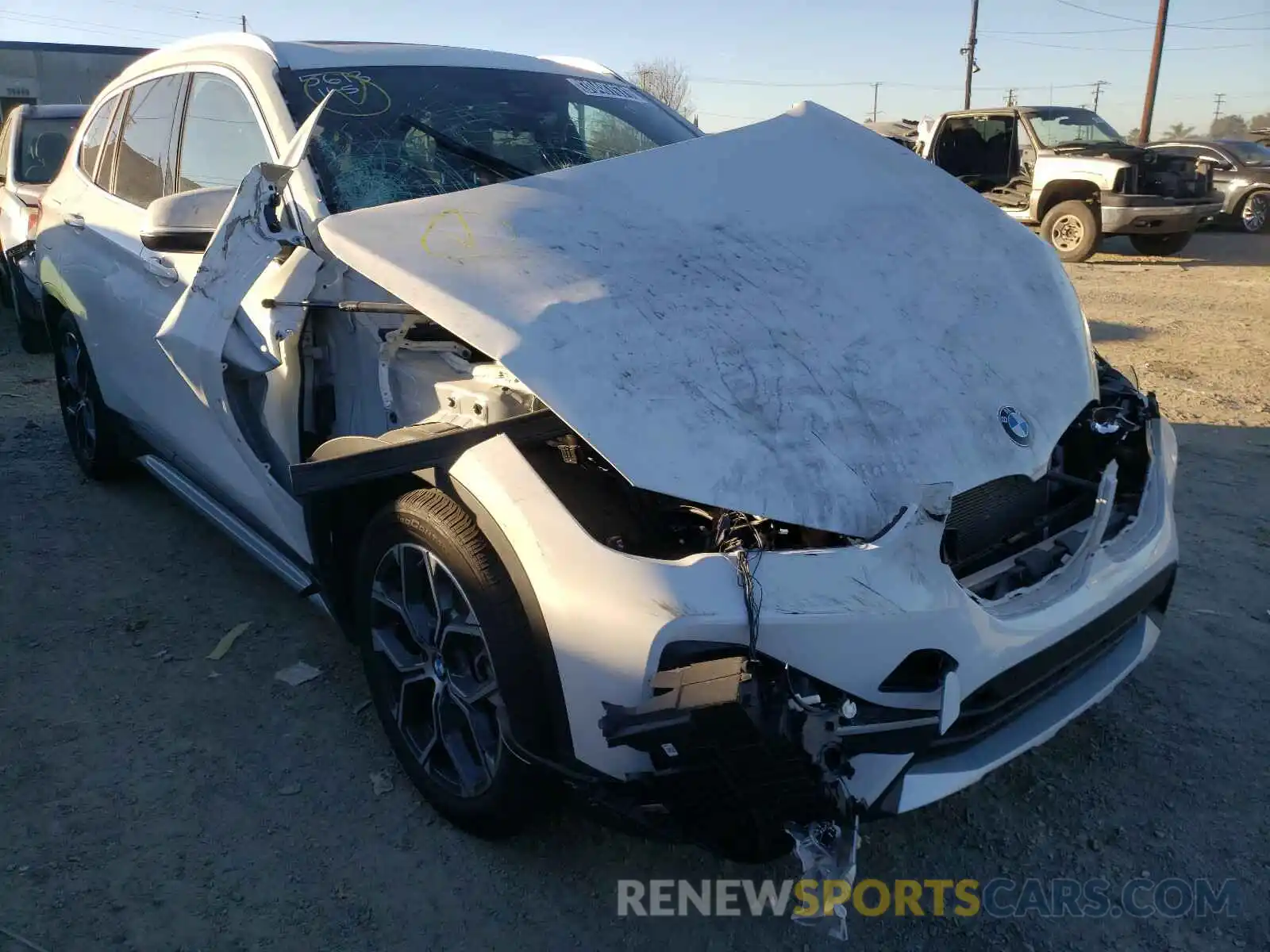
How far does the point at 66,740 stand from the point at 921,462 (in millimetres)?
2585

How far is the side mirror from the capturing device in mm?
2818

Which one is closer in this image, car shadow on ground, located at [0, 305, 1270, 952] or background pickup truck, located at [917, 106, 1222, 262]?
car shadow on ground, located at [0, 305, 1270, 952]

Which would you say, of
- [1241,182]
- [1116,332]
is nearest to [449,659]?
[1116,332]

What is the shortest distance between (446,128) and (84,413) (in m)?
2.79

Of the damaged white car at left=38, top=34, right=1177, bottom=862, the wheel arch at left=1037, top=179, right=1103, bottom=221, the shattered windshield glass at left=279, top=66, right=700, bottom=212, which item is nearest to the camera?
the damaged white car at left=38, top=34, right=1177, bottom=862

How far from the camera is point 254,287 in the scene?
2.83 meters

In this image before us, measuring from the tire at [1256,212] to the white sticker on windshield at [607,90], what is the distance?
14617mm

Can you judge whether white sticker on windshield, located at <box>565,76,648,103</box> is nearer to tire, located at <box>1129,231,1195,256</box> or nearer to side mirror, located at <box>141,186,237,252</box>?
side mirror, located at <box>141,186,237,252</box>

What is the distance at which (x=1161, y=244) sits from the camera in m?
13.2

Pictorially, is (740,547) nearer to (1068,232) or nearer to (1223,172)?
(1068,232)

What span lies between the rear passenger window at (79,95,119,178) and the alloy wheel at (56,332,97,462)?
0.80 meters

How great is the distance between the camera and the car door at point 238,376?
279 cm

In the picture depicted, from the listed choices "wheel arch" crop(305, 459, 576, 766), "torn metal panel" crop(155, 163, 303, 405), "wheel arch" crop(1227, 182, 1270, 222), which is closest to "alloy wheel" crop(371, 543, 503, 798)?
"wheel arch" crop(305, 459, 576, 766)

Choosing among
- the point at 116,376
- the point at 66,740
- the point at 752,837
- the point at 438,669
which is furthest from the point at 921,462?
the point at 116,376
